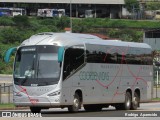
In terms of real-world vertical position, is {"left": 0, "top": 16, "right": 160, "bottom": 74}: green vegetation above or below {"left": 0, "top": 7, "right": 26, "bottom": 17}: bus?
below

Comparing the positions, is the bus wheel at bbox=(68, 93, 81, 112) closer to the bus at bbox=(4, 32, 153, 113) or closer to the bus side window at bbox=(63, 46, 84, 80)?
the bus at bbox=(4, 32, 153, 113)

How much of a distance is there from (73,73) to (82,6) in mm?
117306

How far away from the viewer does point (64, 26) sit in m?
124

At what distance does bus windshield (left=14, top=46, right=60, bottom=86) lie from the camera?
104ft

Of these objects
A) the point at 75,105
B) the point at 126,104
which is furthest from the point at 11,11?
the point at 75,105

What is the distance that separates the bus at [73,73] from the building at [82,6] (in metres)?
107

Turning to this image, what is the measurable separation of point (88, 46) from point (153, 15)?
11742cm

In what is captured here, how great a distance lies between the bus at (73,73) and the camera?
104ft

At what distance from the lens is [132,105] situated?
37.9 m

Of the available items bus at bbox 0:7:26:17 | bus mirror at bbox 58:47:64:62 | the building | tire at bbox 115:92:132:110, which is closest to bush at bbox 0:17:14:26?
bus at bbox 0:7:26:17

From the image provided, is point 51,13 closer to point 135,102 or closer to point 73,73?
point 135,102

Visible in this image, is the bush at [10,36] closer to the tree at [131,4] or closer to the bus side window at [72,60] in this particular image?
the tree at [131,4]

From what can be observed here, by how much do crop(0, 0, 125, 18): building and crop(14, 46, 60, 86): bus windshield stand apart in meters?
112

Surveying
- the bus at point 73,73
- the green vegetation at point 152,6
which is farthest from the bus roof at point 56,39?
the green vegetation at point 152,6
